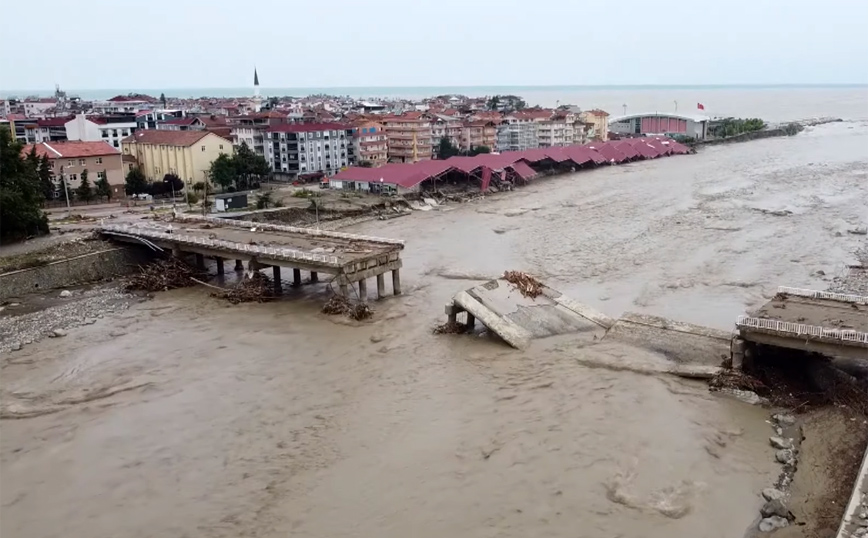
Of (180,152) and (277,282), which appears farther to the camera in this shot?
(180,152)

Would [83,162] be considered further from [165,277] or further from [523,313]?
[523,313]

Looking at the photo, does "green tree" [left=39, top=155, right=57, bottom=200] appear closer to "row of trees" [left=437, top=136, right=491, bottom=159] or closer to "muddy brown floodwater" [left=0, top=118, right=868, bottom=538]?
"muddy brown floodwater" [left=0, top=118, right=868, bottom=538]

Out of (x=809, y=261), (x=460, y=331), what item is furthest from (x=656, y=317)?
(x=809, y=261)

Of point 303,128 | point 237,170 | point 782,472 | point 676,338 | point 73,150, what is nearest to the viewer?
point 782,472

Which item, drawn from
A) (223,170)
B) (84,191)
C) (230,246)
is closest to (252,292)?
(230,246)

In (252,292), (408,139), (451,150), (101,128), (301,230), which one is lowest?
(252,292)

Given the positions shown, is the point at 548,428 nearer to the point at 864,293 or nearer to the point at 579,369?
the point at 579,369

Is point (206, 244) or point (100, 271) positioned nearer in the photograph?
point (206, 244)
